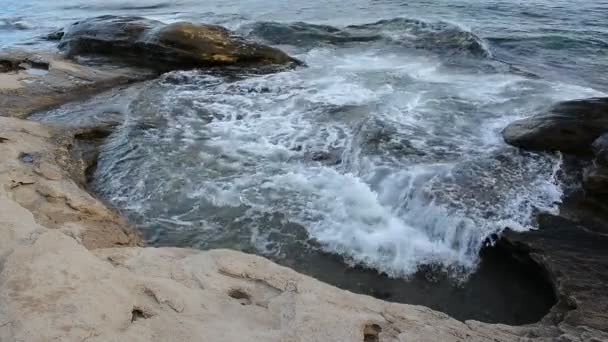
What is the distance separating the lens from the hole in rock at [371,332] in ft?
9.28

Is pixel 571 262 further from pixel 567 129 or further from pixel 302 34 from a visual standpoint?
pixel 302 34

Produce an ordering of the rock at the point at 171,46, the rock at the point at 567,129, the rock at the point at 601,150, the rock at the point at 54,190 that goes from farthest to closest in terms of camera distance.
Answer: the rock at the point at 171,46
the rock at the point at 567,129
the rock at the point at 601,150
the rock at the point at 54,190

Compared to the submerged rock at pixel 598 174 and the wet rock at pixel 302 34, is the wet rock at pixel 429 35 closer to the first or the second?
the wet rock at pixel 302 34

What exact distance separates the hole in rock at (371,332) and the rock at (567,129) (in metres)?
3.91

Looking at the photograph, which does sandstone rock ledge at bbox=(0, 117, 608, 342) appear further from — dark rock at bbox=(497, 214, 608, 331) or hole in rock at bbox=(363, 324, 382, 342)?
dark rock at bbox=(497, 214, 608, 331)

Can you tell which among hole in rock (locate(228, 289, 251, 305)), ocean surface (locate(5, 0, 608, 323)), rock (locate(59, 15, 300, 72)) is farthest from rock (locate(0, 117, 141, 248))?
rock (locate(59, 15, 300, 72))

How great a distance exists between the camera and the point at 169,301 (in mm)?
2812

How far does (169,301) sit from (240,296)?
485 millimetres

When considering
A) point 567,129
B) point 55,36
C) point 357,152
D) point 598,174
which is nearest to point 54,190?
point 357,152

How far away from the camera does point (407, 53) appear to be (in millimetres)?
10969

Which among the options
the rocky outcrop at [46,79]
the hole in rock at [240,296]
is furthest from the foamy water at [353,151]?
the hole in rock at [240,296]

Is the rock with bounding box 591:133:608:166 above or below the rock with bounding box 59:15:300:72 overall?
below

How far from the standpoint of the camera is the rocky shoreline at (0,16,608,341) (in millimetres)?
2527

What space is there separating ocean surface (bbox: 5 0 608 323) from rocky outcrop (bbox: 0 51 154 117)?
0.47 m
